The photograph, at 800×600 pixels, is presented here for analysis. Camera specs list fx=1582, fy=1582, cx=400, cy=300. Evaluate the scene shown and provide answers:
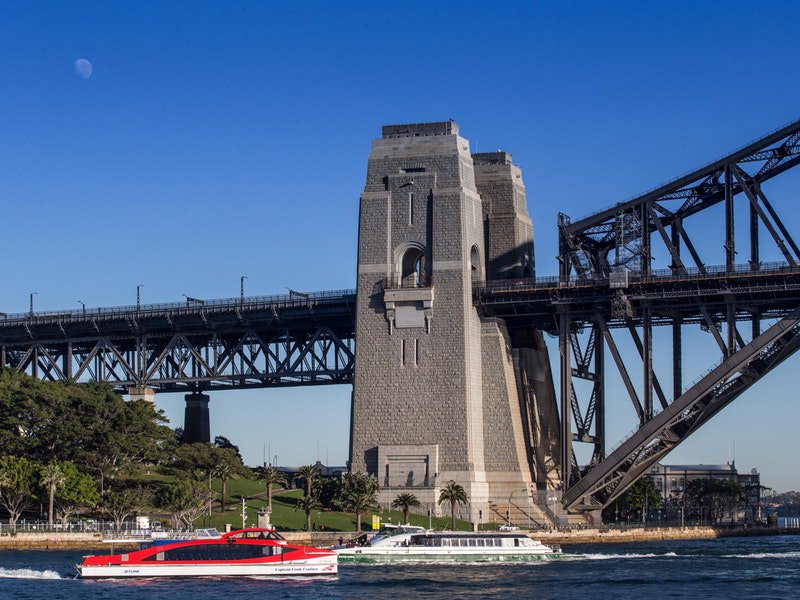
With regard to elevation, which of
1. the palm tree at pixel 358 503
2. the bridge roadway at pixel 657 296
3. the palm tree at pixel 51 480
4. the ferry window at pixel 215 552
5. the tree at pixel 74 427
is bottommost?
the ferry window at pixel 215 552

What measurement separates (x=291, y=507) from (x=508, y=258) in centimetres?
3510

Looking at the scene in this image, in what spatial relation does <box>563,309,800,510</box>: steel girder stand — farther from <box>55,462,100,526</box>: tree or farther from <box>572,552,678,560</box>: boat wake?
<box>55,462,100,526</box>: tree

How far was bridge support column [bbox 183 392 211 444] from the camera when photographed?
196 meters

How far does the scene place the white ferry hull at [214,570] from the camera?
108812 mm

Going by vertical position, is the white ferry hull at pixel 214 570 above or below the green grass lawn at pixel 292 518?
below

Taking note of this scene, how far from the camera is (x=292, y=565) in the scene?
11062cm

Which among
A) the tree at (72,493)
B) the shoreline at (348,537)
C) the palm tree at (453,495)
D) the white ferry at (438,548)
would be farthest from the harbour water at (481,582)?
the palm tree at (453,495)

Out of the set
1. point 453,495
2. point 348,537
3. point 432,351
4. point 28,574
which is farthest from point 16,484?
point 432,351

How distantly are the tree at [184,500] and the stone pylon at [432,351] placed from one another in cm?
1649

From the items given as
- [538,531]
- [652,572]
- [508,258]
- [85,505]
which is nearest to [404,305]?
[508,258]

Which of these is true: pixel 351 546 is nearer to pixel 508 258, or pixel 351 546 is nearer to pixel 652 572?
pixel 652 572

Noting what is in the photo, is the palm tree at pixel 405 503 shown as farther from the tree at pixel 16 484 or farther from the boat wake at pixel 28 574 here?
the boat wake at pixel 28 574

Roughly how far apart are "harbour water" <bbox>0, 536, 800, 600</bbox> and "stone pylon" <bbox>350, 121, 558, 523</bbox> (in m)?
28.2

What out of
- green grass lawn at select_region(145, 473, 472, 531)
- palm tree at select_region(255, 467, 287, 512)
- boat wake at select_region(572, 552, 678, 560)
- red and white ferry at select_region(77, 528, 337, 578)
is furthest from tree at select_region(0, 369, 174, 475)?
boat wake at select_region(572, 552, 678, 560)
